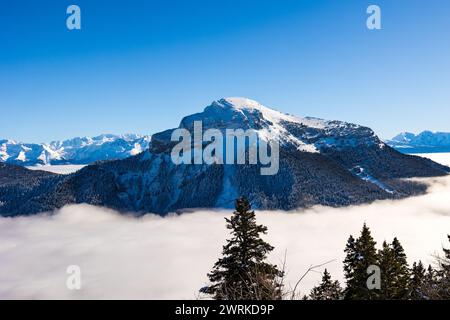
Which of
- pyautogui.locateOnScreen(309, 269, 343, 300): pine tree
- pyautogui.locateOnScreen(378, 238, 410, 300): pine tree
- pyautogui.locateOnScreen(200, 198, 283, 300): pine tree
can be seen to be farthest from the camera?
pyautogui.locateOnScreen(378, 238, 410, 300): pine tree

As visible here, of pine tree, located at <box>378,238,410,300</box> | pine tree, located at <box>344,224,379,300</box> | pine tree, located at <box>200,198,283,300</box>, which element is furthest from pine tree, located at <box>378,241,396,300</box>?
pine tree, located at <box>200,198,283,300</box>

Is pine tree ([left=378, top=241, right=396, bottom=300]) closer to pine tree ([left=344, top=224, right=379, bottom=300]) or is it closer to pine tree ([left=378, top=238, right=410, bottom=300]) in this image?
pine tree ([left=378, top=238, right=410, bottom=300])

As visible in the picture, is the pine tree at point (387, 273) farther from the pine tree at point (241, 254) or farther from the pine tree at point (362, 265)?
the pine tree at point (241, 254)

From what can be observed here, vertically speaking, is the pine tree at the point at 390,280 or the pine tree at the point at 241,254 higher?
the pine tree at the point at 241,254

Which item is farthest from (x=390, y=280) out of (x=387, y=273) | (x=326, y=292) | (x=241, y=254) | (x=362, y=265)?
(x=241, y=254)

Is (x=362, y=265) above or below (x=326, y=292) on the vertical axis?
above

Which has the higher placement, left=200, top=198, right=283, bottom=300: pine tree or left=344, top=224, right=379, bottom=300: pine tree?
left=200, top=198, right=283, bottom=300: pine tree

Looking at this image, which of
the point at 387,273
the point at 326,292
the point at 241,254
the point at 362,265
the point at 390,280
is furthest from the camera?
the point at 362,265

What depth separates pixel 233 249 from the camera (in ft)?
84.1

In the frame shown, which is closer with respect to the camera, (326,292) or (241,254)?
(326,292)

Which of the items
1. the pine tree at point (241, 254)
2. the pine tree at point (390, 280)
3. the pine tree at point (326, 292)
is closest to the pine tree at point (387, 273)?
the pine tree at point (390, 280)

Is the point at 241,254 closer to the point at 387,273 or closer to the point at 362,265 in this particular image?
the point at 362,265
